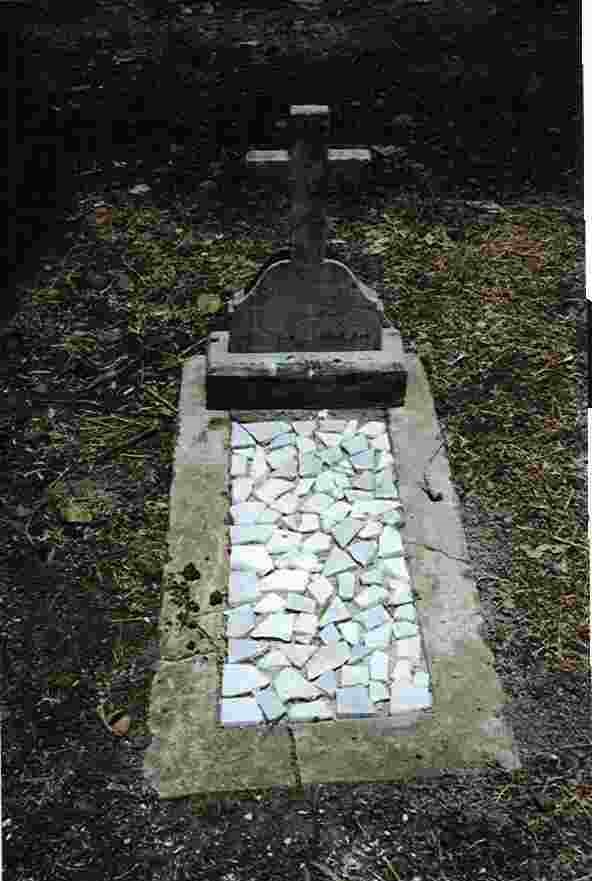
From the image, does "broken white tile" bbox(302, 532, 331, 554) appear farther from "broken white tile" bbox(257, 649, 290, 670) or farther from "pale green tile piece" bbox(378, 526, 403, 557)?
"broken white tile" bbox(257, 649, 290, 670)

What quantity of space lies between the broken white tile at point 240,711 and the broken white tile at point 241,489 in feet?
3.15

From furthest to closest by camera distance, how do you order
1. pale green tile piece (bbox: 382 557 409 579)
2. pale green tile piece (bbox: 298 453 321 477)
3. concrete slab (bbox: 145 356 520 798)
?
pale green tile piece (bbox: 298 453 321 477) < pale green tile piece (bbox: 382 557 409 579) < concrete slab (bbox: 145 356 520 798)

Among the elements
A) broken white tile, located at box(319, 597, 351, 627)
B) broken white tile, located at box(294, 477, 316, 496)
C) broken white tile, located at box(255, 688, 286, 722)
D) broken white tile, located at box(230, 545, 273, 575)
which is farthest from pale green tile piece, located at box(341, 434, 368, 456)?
broken white tile, located at box(255, 688, 286, 722)

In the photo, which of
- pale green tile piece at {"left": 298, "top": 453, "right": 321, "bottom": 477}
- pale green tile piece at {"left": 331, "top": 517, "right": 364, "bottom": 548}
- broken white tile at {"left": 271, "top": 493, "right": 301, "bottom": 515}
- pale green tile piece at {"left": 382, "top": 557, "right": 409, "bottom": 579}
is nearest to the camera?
pale green tile piece at {"left": 382, "top": 557, "right": 409, "bottom": 579}

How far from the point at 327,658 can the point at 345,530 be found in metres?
0.62

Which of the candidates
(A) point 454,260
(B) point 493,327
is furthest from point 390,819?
(A) point 454,260

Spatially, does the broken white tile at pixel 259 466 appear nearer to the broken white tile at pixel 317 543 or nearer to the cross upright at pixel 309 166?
the broken white tile at pixel 317 543

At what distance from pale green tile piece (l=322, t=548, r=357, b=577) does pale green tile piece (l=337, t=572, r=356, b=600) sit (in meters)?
0.03

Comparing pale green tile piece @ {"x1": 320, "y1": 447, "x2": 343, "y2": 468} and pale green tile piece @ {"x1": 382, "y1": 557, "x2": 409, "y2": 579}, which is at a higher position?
pale green tile piece @ {"x1": 320, "y1": 447, "x2": 343, "y2": 468}

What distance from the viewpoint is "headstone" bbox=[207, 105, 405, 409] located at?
16.3 feet

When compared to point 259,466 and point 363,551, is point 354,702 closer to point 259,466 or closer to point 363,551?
point 363,551

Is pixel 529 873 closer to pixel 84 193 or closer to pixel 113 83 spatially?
pixel 84 193

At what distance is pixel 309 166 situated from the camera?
4.70m

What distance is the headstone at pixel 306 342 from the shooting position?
496 cm
